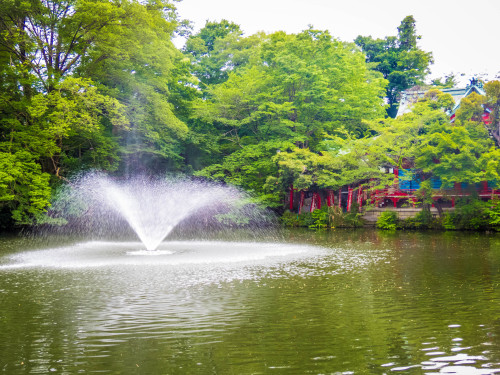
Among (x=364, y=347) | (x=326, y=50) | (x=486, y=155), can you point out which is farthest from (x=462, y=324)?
(x=326, y=50)

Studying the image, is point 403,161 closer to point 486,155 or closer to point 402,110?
point 486,155

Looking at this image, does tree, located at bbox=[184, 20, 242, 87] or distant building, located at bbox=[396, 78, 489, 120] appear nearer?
distant building, located at bbox=[396, 78, 489, 120]

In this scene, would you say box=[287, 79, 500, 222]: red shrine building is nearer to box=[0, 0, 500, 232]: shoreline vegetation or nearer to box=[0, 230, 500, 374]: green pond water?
box=[0, 0, 500, 232]: shoreline vegetation

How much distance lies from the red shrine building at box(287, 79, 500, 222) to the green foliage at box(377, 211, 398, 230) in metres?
0.92

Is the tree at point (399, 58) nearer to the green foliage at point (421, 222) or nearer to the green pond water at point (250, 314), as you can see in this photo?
the green foliage at point (421, 222)

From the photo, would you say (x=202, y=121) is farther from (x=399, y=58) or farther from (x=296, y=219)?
(x=399, y=58)

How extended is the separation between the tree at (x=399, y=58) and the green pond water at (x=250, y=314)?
42.9m

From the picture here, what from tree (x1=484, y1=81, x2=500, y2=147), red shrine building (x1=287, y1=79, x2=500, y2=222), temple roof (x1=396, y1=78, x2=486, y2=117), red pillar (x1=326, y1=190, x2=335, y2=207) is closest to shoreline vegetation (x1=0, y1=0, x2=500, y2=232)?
tree (x1=484, y1=81, x2=500, y2=147)

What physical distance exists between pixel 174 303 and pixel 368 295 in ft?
13.3

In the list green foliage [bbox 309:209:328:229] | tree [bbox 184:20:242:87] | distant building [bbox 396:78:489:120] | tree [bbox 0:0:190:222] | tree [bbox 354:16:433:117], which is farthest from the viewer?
tree [bbox 354:16:433:117]

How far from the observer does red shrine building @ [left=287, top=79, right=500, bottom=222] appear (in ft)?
103

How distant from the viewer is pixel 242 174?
3672cm

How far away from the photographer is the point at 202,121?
37.5 meters

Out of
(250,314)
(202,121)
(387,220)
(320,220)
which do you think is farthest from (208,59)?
(250,314)
